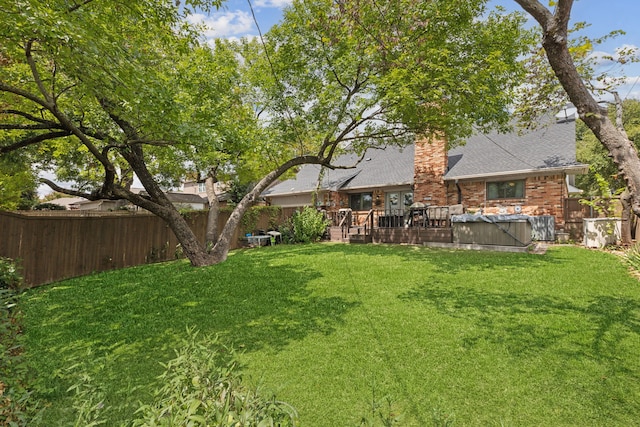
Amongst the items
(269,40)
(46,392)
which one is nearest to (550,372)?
(46,392)

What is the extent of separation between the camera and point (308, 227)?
15133mm

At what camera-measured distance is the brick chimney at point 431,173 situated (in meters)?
15.5

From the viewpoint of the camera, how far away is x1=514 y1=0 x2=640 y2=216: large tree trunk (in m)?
2.45

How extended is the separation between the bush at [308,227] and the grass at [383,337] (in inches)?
277

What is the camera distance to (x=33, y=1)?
382 cm

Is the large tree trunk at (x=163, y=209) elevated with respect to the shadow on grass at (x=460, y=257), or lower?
elevated

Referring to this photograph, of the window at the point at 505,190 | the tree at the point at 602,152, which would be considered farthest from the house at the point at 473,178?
the tree at the point at 602,152

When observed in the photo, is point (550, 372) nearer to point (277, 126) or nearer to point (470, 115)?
point (470, 115)

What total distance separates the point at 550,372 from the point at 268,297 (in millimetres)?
4385

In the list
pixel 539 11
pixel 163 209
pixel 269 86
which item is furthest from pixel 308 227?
pixel 539 11

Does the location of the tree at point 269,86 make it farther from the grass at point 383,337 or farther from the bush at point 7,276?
the grass at point 383,337

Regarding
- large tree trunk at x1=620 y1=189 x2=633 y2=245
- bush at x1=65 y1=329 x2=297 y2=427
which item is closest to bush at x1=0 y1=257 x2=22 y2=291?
bush at x1=65 y1=329 x2=297 y2=427

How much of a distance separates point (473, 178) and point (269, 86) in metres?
9.76

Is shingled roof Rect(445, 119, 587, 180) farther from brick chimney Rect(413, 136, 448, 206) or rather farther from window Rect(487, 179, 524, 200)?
window Rect(487, 179, 524, 200)
